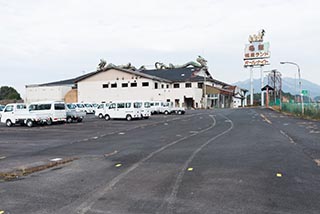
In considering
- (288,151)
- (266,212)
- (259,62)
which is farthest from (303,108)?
(259,62)

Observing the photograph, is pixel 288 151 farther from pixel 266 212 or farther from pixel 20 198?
pixel 20 198

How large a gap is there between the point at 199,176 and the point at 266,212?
2.50m

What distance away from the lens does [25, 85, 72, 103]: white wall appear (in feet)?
229

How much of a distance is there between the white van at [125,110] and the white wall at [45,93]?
39945 mm

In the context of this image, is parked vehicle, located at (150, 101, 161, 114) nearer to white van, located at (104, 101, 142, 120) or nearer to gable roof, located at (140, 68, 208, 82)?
white van, located at (104, 101, 142, 120)

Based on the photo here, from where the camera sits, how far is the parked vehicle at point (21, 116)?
25.6 meters

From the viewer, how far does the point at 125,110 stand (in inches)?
1270

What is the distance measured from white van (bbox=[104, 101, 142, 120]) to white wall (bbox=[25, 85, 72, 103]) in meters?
39.9

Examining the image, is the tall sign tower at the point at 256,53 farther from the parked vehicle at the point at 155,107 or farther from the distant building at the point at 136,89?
the parked vehicle at the point at 155,107

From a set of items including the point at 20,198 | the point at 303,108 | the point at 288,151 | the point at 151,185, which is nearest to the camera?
the point at 20,198

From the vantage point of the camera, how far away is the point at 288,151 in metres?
10.8

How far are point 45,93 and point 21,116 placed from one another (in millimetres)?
45684

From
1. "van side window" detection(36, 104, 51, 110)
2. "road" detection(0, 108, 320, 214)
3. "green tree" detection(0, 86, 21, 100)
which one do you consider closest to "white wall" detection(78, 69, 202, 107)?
"green tree" detection(0, 86, 21, 100)

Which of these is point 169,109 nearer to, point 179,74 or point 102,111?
point 102,111
